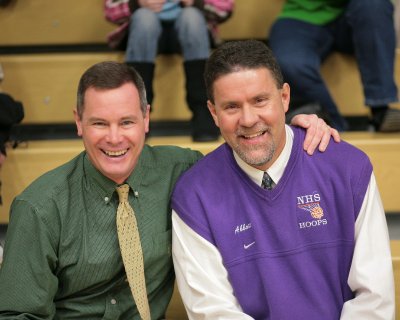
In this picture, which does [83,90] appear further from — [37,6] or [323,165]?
[37,6]

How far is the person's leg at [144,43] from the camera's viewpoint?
2496mm

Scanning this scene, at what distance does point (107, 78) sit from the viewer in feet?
5.14

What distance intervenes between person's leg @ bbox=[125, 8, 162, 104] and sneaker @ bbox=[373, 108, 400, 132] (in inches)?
32.0

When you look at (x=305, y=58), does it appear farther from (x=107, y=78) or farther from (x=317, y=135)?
(x=107, y=78)

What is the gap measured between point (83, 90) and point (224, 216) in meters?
0.42

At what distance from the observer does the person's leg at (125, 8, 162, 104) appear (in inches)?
98.3

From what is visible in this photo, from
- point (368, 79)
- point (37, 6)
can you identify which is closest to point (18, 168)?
point (37, 6)

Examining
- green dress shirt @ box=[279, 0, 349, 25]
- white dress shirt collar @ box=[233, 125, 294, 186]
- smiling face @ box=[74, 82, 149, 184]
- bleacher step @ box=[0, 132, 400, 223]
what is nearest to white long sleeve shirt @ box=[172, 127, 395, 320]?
white dress shirt collar @ box=[233, 125, 294, 186]

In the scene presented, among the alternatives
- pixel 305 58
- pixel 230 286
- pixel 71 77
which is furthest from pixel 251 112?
pixel 71 77

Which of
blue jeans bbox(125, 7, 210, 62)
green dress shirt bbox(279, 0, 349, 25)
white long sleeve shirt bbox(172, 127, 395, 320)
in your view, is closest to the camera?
white long sleeve shirt bbox(172, 127, 395, 320)

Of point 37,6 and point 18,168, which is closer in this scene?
point 18,168

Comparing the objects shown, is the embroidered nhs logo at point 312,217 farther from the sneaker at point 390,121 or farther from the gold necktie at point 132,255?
the sneaker at point 390,121

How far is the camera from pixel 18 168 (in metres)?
2.45

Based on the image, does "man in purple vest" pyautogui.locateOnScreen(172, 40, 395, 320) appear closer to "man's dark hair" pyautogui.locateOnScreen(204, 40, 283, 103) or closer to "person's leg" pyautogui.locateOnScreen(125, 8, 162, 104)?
"man's dark hair" pyautogui.locateOnScreen(204, 40, 283, 103)
